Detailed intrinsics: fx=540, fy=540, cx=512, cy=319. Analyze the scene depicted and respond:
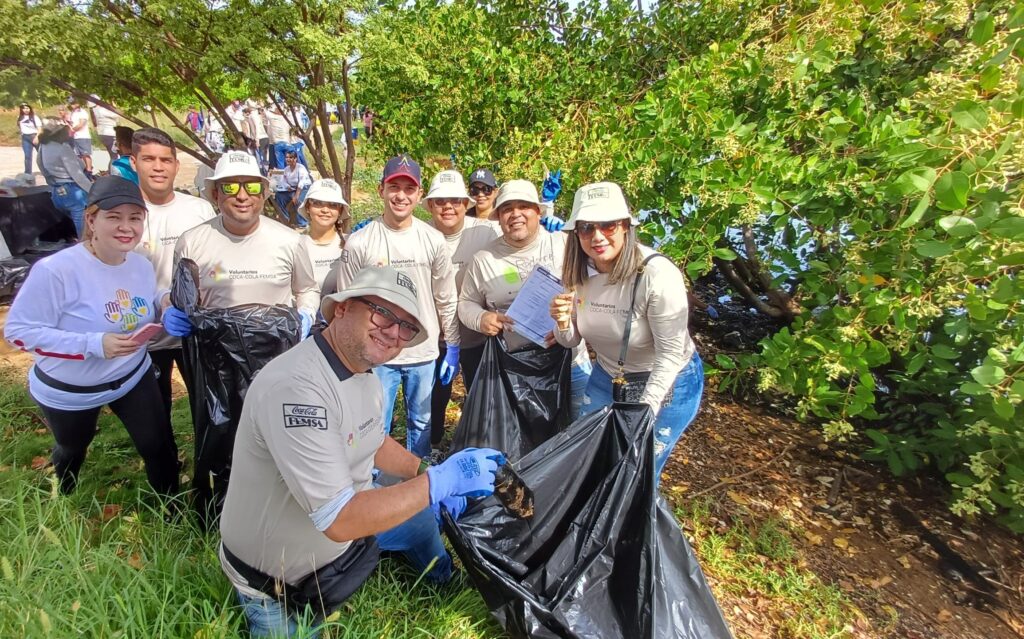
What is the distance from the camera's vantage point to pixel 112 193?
213cm

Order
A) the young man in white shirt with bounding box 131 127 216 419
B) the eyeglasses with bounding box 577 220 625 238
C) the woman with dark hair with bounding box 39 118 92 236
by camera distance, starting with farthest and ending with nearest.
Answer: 1. the woman with dark hair with bounding box 39 118 92 236
2. the young man in white shirt with bounding box 131 127 216 419
3. the eyeglasses with bounding box 577 220 625 238

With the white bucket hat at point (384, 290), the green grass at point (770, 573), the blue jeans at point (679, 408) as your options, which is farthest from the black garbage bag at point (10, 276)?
the green grass at point (770, 573)

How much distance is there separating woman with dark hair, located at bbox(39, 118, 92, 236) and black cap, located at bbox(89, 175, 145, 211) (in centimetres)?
516

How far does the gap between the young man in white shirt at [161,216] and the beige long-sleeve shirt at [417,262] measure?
84 centimetres

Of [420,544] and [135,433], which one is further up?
[135,433]

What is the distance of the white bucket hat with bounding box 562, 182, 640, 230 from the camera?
2129 mm

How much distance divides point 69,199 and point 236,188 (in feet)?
18.0

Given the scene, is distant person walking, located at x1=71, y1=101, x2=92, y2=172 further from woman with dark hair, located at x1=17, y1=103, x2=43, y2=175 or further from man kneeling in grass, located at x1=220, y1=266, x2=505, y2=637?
man kneeling in grass, located at x1=220, y1=266, x2=505, y2=637

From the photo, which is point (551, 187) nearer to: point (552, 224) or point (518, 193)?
point (552, 224)

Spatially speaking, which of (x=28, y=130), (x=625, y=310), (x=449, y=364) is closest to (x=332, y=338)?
(x=625, y=310)

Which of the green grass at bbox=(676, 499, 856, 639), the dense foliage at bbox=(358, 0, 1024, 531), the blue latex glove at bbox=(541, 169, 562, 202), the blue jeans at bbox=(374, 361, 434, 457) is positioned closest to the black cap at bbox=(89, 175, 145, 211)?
the blue jeans at bbox=(374, 361, 434, 457)

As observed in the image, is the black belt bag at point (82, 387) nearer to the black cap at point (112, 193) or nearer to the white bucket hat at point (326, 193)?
the black cap at point (112, 193)

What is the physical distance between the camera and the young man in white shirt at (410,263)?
113 inches

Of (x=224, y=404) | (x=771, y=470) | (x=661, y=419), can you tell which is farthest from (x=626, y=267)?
(x=771, y=470)
